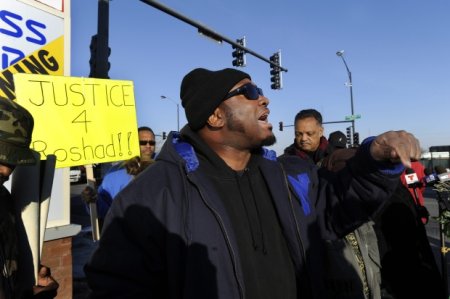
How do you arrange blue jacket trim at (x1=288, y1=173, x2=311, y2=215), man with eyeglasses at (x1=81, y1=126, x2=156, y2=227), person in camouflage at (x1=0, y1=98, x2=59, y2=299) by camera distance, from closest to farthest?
person in camouflage at (x1=0, y1=98, x2=59, y2=299), blue jacket trim at (x1=288, y1=173, x2=311, y2=215), man with eyeglasses at (x1=81, y1=126, x2=156, y2=227)

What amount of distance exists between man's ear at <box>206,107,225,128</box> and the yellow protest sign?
1.45 meters

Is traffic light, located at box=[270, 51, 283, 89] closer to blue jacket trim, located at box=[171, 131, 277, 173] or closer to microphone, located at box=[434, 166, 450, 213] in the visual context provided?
microphone, located at box=[434, 166, 450, 213]

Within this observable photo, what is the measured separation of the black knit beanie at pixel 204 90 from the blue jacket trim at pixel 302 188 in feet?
1.86

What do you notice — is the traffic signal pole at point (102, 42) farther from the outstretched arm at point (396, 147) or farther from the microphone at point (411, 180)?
the outstretched arm at point (396, 147)

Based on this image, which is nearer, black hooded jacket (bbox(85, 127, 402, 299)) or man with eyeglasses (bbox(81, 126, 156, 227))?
black hooded jacket (bbox(85, 127, 402, 299))

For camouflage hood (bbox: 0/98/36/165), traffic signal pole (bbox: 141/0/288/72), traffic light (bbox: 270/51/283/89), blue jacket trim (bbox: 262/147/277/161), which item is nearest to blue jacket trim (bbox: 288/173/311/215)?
blue jacket trim (bbox: 262/147/277/161)

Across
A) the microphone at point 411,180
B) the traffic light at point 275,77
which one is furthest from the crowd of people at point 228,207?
the traffic light at point 275,77

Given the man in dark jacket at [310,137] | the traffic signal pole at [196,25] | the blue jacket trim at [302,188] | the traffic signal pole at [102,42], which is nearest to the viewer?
the blue jacket trim at [302,188]

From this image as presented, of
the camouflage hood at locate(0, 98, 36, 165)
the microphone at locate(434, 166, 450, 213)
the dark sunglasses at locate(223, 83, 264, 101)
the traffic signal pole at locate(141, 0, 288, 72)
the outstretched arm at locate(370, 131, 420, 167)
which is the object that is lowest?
the microphone at locate(434, 166, 450, 213)

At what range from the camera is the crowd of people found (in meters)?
1.68

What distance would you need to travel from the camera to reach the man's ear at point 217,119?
7.12ft

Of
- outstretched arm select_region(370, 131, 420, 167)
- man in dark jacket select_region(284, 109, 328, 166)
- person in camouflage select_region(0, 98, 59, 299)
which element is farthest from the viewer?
man in dark jacket select_region(284, 109, 328, 166)

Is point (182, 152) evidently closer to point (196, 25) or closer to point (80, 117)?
point (80, 117)

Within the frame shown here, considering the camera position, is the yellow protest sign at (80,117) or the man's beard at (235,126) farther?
the yellow protest sign at (80,117)
